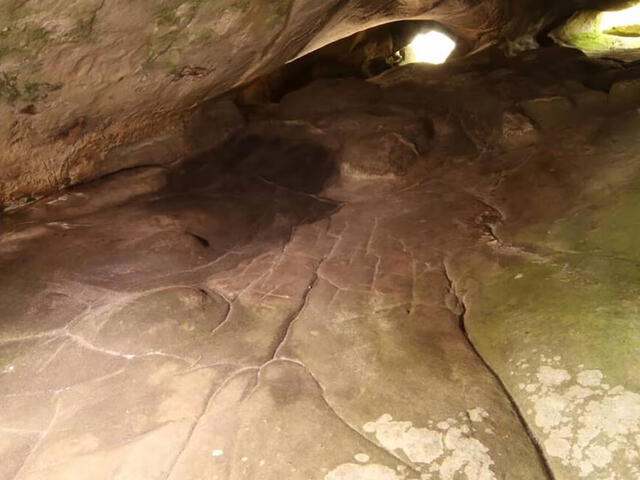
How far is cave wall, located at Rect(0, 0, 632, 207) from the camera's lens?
3721mm

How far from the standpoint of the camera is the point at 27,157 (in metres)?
4.86

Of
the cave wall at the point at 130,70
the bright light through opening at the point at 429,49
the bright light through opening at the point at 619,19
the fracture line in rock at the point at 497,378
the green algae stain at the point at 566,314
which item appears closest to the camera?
the fracture line in rock at the point at 497,378

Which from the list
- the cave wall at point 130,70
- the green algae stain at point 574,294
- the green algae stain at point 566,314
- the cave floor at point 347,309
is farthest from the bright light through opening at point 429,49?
the green algae stain at point 566,314

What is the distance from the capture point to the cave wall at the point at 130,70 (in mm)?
3721

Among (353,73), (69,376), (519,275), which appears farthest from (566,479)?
(353,73)

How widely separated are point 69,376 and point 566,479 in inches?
111

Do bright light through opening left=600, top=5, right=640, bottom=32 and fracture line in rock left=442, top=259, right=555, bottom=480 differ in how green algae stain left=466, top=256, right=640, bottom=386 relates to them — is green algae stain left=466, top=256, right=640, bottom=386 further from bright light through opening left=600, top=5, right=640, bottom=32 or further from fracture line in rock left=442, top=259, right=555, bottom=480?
bright light through opening left=600, top=5, right=640, bottom=32

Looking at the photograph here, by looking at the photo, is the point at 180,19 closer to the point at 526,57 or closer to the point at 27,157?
the point at 27,157

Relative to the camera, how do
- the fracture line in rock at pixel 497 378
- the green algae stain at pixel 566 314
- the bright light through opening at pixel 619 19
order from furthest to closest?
the bright light through opening at pixel 619 19
the green algae stain at pixel 566 314
the fracture line in rock at pixel 497 378

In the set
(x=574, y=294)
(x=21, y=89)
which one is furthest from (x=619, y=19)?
(x=21, y=89)

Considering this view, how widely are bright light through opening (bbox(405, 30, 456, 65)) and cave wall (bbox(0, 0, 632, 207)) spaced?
13.1ft

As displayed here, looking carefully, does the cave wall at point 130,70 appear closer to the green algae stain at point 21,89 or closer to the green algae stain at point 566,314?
the green algae stain at point 21,89

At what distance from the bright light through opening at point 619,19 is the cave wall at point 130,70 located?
5.35m

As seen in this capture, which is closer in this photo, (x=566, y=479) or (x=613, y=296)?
(x=566, y=479)
